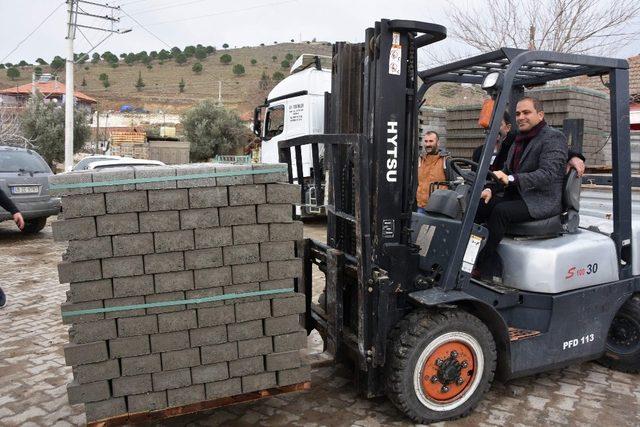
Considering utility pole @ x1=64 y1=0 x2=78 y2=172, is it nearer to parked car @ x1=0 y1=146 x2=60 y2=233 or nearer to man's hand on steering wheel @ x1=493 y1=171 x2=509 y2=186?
parked car @ x1=0 y1=146 x2=60 y2=233

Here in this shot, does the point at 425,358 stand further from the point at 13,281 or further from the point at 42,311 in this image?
the point at 13,281

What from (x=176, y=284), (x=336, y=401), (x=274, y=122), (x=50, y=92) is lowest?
(x=336, y=401)

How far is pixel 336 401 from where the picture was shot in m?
3.98

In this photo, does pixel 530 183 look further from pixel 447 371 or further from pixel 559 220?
pixel 447 371

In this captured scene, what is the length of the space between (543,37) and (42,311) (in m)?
15.1

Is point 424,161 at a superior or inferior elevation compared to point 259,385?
superior

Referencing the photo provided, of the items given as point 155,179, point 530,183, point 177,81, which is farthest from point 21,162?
point 177,81

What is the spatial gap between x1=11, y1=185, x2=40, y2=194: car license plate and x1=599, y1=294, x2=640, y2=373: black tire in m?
10.3

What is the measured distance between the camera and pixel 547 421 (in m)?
3.73

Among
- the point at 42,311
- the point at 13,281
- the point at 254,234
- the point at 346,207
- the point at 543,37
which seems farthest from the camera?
the point at 543,37

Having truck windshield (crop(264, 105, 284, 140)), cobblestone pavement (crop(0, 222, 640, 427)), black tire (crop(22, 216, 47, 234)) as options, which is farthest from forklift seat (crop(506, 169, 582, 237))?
black tire (crop(22, 216, 47, 234))

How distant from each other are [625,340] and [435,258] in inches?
80.7

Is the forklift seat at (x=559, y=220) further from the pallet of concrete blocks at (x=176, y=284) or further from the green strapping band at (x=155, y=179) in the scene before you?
the green strapping band at (x=155, y=179)

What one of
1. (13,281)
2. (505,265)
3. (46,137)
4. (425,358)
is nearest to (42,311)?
(13,281)
